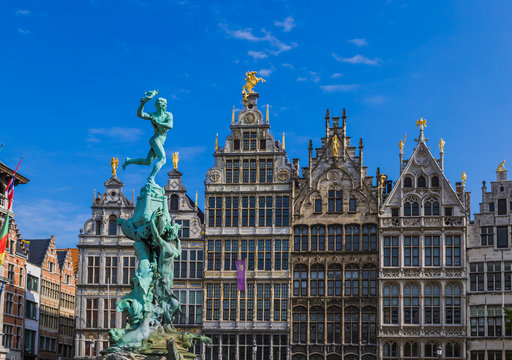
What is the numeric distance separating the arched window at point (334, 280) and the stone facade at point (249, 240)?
110 inches

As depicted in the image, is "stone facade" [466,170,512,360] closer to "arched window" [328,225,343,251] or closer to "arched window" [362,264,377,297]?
"arched window" [362,264,377,297]

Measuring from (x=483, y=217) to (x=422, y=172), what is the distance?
5.00 meters

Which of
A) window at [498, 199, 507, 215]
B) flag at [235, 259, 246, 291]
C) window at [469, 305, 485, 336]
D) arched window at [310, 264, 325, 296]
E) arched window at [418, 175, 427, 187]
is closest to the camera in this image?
window at [469, 305, 485, 336]

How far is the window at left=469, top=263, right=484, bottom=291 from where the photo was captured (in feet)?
193

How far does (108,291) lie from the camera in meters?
62.6

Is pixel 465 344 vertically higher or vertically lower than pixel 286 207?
lower

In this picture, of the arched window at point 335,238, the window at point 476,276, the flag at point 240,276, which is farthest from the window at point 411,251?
the flag at point 240,276

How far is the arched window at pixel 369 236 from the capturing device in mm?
60375

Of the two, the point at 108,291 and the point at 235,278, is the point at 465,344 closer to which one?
the point at 235,278

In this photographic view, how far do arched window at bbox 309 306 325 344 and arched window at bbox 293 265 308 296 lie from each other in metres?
1.36

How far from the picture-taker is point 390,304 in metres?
59.3

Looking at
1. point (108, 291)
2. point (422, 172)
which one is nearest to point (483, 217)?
point (422, 172)

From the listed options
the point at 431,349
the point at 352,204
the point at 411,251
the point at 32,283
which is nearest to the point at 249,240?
the point at 352,204

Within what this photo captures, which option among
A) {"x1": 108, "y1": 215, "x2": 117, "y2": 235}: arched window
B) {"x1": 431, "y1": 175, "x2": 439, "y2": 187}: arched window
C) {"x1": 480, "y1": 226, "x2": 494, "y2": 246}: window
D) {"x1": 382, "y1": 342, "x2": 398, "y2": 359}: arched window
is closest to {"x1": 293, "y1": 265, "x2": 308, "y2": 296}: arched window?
{"x1": 382, "y1": 342, "x2": 398, "y2": 359}: arched window
